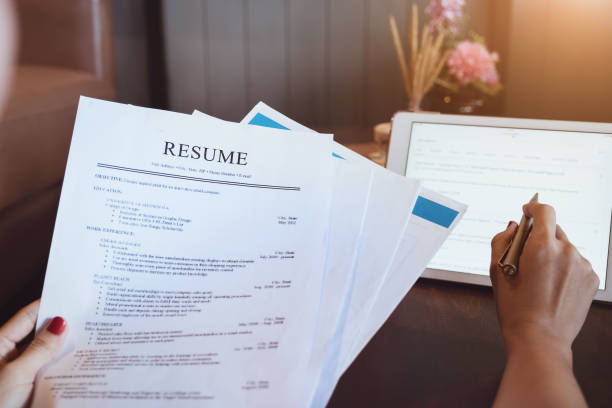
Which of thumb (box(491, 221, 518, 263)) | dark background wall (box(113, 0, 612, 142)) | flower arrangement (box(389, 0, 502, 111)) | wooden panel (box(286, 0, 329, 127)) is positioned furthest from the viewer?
wooden panel (box(286, 0, 329, 127))

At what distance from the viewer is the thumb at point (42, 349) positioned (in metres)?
0.35

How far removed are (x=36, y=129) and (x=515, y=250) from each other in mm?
1041

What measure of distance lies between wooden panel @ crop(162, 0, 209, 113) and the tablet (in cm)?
136

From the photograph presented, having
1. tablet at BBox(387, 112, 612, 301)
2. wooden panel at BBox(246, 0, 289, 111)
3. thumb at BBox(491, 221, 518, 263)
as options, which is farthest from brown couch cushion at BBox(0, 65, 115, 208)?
thumb at BBox(491, 221, 518, 263)

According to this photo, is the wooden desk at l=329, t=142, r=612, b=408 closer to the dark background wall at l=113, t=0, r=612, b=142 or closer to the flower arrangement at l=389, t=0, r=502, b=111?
the flower arrangement at l=389, t=0, r=502, b=111

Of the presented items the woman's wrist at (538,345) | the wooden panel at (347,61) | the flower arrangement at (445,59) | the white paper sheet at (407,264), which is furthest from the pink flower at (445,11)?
the woman's wrist at (538,345)

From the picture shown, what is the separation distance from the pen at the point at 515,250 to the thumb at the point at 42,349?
353 millimetres

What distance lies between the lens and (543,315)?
36 centimetres

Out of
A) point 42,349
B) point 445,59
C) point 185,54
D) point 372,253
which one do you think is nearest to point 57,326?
point 42,349

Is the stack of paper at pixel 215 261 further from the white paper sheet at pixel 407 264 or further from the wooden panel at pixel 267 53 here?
the wooden panel at pixel 267 53

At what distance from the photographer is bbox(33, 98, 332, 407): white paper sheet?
353 millimetres

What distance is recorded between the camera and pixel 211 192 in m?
0.41

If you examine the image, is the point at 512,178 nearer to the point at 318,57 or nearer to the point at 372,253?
the point at 372,253

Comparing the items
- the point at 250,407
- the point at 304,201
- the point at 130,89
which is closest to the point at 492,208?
the point at 304,201
